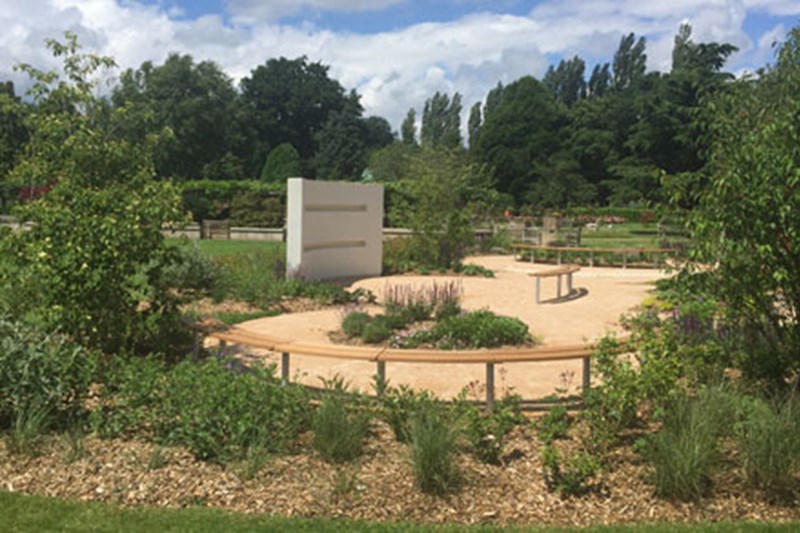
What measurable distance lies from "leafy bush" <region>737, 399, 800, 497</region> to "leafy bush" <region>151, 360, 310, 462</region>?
2800mm

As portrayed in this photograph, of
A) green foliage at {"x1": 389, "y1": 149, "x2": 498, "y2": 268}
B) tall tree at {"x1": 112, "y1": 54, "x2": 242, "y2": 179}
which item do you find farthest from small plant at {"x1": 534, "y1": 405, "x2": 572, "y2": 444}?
tall tree at {"x1": 112, "y1": 54, "x2": 242, "y2": 179}

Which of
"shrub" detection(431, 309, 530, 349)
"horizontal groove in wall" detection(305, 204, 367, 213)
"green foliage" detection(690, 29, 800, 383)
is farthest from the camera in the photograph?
"horizontal groove in wall" detection(305, 204, 367, 213)

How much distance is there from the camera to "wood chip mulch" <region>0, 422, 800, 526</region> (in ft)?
12.9

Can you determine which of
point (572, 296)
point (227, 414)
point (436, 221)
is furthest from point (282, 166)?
point (227, 414)

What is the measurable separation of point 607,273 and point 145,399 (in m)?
14.4

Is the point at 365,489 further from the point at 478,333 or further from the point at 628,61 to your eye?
the point at 628,61

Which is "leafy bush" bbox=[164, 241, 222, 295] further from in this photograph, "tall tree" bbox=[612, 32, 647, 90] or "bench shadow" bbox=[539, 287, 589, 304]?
"tall tree" bbox=[612, 32, 647, 90]

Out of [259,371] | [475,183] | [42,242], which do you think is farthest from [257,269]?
[475,183]

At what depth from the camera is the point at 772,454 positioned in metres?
4.05

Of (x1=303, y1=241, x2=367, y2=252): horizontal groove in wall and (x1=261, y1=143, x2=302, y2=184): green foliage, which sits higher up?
(x1=261, y1=143, x2=302, y2=184): green foliage

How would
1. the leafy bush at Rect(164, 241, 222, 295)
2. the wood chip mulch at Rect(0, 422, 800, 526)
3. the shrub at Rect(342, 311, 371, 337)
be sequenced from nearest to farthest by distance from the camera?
1. the wood chip mulch at Rect(0, 422, 800, 526)
2. the shrub at Rect(342, 311, 371, 337)
3. the leafy bush at Rect(164, 241, 222, 295)

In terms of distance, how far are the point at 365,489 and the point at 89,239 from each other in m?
3.38

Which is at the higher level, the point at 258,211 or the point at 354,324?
the point at 258,211

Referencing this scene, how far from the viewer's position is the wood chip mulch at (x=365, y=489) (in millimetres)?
3928
